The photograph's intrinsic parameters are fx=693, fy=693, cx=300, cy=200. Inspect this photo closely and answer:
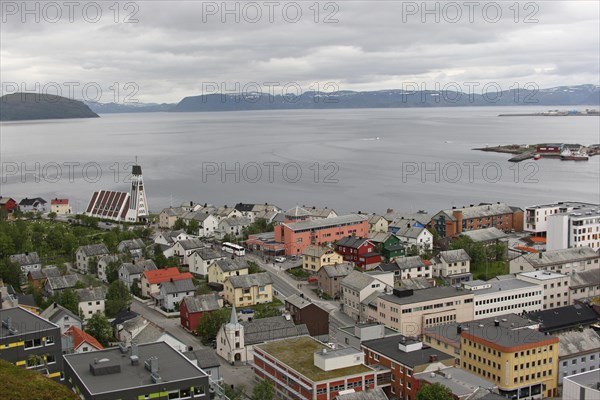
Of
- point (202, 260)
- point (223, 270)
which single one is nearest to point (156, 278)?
point (223, 270)

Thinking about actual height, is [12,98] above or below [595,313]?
above

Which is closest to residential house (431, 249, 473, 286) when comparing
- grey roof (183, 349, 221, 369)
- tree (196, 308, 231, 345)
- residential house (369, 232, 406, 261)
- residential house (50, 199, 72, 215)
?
residential house (369, 232, 406, 261)

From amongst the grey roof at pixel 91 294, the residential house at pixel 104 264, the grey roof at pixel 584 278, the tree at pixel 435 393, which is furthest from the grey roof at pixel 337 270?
the tree at pixel 435 393

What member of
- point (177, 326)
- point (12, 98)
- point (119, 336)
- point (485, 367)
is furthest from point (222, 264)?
point (12, 98)

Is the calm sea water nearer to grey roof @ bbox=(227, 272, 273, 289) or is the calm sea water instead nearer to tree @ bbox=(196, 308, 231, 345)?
grey roof @ bbox=(227, 272, 273, 289)

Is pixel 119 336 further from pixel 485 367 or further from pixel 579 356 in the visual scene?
pixel 579 356

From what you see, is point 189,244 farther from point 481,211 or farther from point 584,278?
point 584,278

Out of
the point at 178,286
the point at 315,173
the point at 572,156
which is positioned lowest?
the point at 178,286
